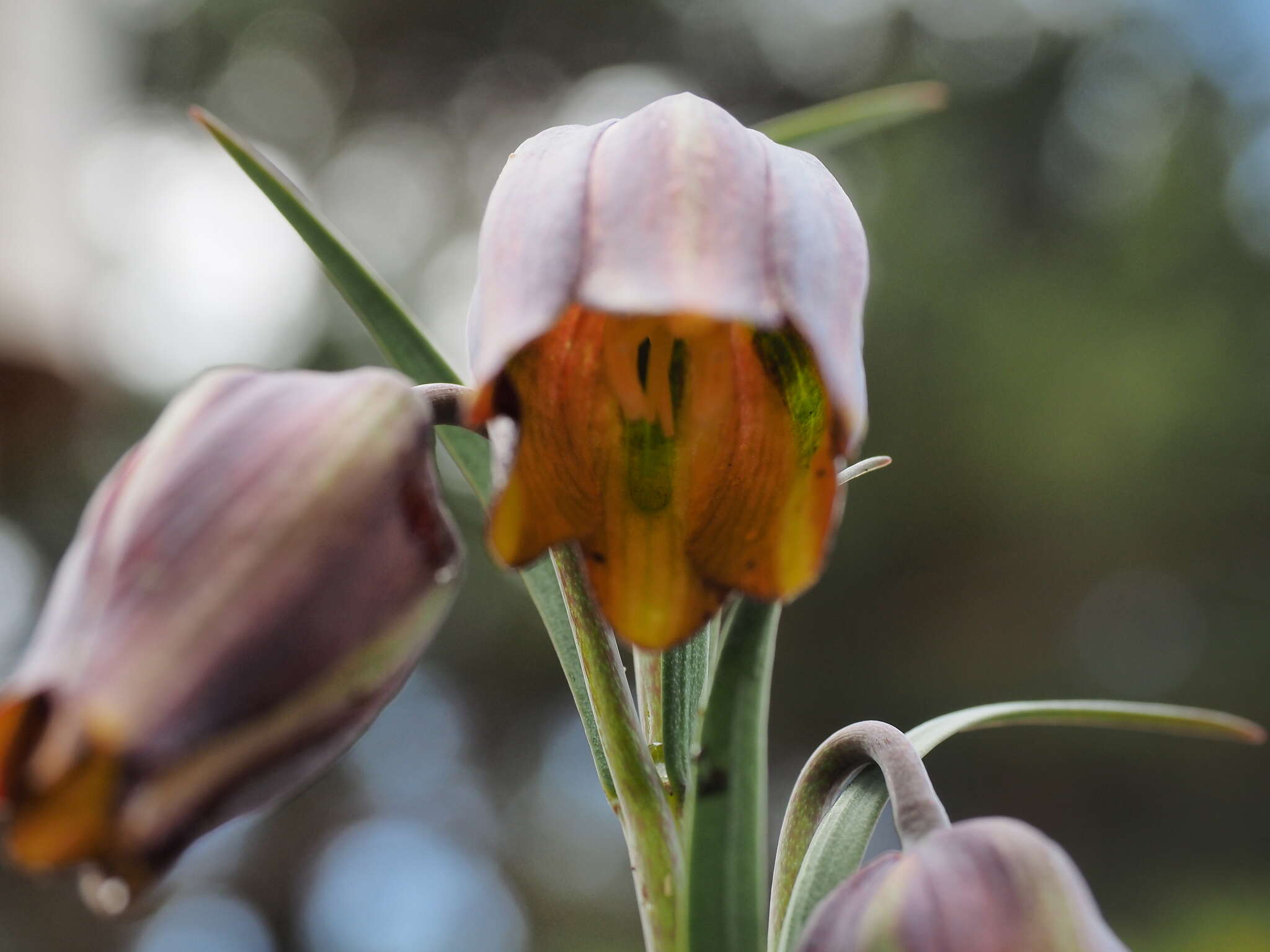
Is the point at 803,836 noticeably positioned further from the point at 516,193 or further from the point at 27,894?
the point at 27,894

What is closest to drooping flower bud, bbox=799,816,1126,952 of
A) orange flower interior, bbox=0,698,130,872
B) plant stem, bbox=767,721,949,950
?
plant stem, bbox=767,721,949,950

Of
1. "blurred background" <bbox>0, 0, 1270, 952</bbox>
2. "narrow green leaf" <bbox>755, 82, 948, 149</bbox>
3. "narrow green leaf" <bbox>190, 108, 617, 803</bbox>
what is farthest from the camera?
"blurred background" <bbox>0, 0, 1270, 952</bbox>

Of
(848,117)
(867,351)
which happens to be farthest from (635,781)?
(867,351)

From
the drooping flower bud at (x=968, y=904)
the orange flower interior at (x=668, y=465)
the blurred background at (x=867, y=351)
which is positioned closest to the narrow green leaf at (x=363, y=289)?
the orange flower interior at (x=668, y=465)

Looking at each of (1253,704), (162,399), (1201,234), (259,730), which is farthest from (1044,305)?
(259,730)

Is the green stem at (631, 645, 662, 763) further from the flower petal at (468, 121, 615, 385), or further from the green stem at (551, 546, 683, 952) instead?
the flower petal at (468, 121, 615, 385)

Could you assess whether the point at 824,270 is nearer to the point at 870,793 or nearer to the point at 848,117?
the point at 870,793
